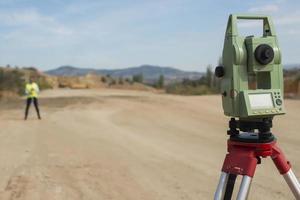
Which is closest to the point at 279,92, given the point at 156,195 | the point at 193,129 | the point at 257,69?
the point at 257,69

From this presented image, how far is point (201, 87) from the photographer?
1903 inches

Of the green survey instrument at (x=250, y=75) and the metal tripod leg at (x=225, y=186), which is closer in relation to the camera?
the green survey instrument at (x=250, y=75)

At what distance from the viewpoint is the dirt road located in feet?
24.2

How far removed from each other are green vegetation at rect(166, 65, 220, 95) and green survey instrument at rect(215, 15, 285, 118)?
38.6 m

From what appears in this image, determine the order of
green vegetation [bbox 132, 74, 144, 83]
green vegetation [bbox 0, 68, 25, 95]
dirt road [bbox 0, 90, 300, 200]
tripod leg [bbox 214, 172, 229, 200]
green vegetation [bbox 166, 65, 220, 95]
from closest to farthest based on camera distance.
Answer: tripod leg [bbox 214, 172, 229, 200] < dirt road [bbox 0, 90, 300, 200] < green vegetation [bbox 166, 65, 220, 95] < green vegetation [bbox 0, 68, 25, 95] < green vegetation [bbox 132, 74, 144, 83]

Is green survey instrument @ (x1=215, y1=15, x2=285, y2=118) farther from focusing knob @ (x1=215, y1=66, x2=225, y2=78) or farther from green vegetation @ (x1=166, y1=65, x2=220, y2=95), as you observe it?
green vegetation @ (x1=166, y1=65, x2=220, y2=95)

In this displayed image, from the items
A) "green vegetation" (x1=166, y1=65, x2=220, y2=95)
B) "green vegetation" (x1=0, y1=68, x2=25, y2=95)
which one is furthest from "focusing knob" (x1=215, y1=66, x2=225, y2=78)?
"green vegetation" (x1=0, y1=68, x2=25, y2=95)

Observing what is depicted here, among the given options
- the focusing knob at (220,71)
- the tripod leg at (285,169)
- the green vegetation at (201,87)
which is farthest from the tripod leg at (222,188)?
the green vegetation at (201,87)

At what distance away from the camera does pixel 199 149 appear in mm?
11523

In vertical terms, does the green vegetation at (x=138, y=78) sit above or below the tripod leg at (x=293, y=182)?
below

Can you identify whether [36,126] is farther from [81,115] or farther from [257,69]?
[257,69]

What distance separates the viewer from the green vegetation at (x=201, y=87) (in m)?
45.1

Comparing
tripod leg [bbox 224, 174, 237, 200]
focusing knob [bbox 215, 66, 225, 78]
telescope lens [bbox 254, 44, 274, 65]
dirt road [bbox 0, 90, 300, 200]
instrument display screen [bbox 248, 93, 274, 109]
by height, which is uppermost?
telescope lens [bbox 254, 44, 274, 65]

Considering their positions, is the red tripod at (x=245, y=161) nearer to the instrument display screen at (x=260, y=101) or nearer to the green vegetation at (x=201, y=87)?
the instrument display screen at (x=260, y=101)
